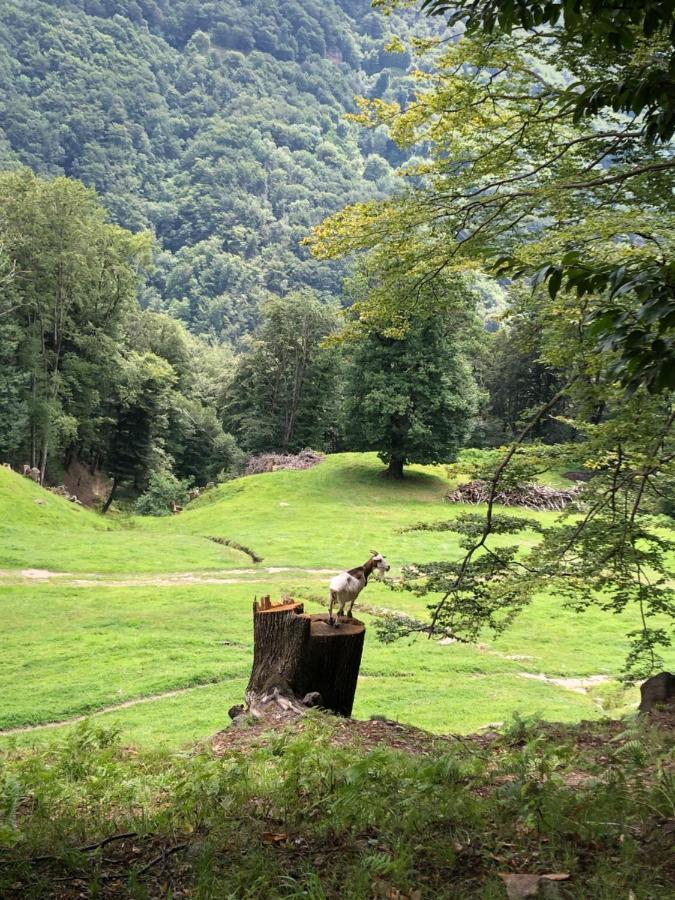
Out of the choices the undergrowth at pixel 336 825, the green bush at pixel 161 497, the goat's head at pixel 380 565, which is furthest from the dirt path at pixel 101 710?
the green bush at pixel 161 497

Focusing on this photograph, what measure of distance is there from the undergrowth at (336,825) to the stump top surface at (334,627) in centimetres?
191

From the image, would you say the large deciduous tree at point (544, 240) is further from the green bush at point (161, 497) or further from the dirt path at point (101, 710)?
the green bush at point (161, 497)

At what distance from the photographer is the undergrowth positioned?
140 inches

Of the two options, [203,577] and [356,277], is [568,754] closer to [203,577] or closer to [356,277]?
[203,577]

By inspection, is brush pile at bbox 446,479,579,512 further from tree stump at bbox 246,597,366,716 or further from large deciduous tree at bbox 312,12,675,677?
tree stump at bbox 246,597,366,716

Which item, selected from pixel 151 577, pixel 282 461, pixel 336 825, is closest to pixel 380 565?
pixel 336 825

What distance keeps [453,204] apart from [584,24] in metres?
A: 5.84

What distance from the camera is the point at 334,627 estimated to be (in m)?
7.88

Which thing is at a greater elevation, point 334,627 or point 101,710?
point 334,627

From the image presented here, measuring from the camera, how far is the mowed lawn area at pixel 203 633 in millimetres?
11469

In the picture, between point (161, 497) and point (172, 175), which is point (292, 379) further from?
point (172, 175)

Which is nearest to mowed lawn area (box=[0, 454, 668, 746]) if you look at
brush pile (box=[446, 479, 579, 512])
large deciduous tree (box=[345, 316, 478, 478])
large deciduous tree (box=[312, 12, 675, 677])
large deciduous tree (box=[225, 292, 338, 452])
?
large deciduous tree (box=[312, 12, 675, 677])

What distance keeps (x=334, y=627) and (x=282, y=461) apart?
38639 millimetres

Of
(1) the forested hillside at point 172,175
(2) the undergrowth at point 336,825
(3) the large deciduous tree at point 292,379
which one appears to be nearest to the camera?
(2) the undergrowth at point 336,825
